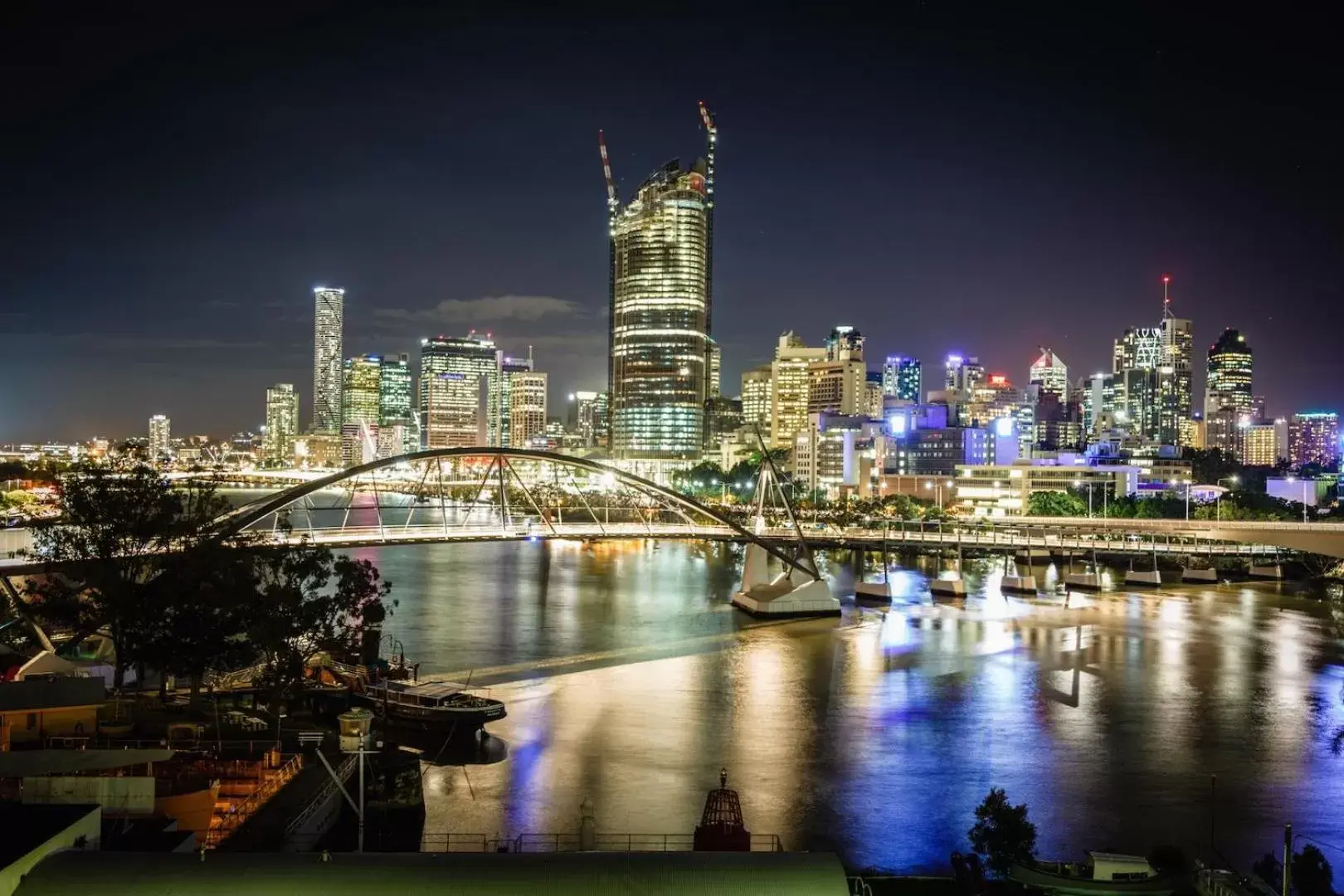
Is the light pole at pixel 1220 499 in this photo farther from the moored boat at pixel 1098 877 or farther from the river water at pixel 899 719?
the moored boat at pixel 1098 877

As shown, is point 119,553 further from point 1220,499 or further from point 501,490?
point 1220,499

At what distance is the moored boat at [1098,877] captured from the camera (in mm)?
17359

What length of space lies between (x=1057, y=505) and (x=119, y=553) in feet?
317

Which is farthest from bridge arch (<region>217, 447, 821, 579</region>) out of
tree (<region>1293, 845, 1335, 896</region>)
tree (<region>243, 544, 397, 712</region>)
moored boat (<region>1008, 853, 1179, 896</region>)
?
tree (<region>1293, 845, 1335, 896</region>)

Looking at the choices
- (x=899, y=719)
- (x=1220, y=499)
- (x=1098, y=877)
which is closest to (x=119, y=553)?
(x=899, y=719)

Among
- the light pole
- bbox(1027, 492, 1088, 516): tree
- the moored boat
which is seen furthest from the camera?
bbox(1027, 492, 1088, 516): tree

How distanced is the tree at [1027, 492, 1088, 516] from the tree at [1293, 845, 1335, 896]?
95.1 metres

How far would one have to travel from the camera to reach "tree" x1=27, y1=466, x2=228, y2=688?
2622cm

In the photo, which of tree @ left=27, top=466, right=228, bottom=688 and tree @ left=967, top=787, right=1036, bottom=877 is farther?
tree @ left=27, top=466, right=228, bottom=688

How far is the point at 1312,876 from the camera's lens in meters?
16.8

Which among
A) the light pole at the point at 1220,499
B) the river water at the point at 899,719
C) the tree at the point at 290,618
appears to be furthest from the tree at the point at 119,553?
the light pole at the point at 1220,499

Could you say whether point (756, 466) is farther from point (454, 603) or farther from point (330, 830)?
point (330, 830)

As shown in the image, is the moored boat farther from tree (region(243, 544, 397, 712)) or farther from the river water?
tree (region(243, 544, 397, 712))

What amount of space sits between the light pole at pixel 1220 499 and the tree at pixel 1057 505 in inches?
467
